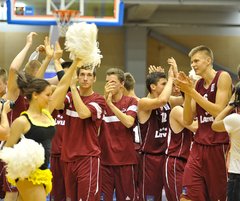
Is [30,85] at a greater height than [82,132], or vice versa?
[30,85]

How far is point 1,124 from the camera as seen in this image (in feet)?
10.6

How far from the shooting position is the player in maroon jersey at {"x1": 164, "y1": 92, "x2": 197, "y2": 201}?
4.36 m

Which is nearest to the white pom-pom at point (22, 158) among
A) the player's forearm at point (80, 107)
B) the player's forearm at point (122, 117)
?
the player's forearm at point (80, 107)

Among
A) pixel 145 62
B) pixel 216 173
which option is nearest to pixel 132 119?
pixel 216 173

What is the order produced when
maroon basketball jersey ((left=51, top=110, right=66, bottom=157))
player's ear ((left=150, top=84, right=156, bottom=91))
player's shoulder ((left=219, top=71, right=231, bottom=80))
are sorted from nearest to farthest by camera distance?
player's shoulder ((left=219, top=71, right=231, bottom=80)) < player's ear ((left=150, top=84, right=156, bottom=91)) < maroon basketball jersey ((left=51, top=110, right=66, bottom=157))

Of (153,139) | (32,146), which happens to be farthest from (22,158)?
(153,139)

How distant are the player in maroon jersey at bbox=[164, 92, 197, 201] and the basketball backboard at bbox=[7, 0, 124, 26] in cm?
398

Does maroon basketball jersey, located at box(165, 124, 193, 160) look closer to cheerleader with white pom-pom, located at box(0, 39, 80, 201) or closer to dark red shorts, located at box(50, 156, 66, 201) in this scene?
dark red shorts, located at box(50, 156, 66, 201)

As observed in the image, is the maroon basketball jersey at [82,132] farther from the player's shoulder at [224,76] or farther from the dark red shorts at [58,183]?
the player's shoulder at [224,76]

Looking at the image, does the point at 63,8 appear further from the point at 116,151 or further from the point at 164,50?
the point at 164,50

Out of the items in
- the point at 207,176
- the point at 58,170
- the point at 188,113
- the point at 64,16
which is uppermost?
the point at 64,16

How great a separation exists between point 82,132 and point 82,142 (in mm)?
124

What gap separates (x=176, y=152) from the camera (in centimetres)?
443

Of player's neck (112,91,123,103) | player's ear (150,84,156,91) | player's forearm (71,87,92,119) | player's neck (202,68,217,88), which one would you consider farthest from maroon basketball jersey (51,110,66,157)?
player's neck (202,68,217,88)
